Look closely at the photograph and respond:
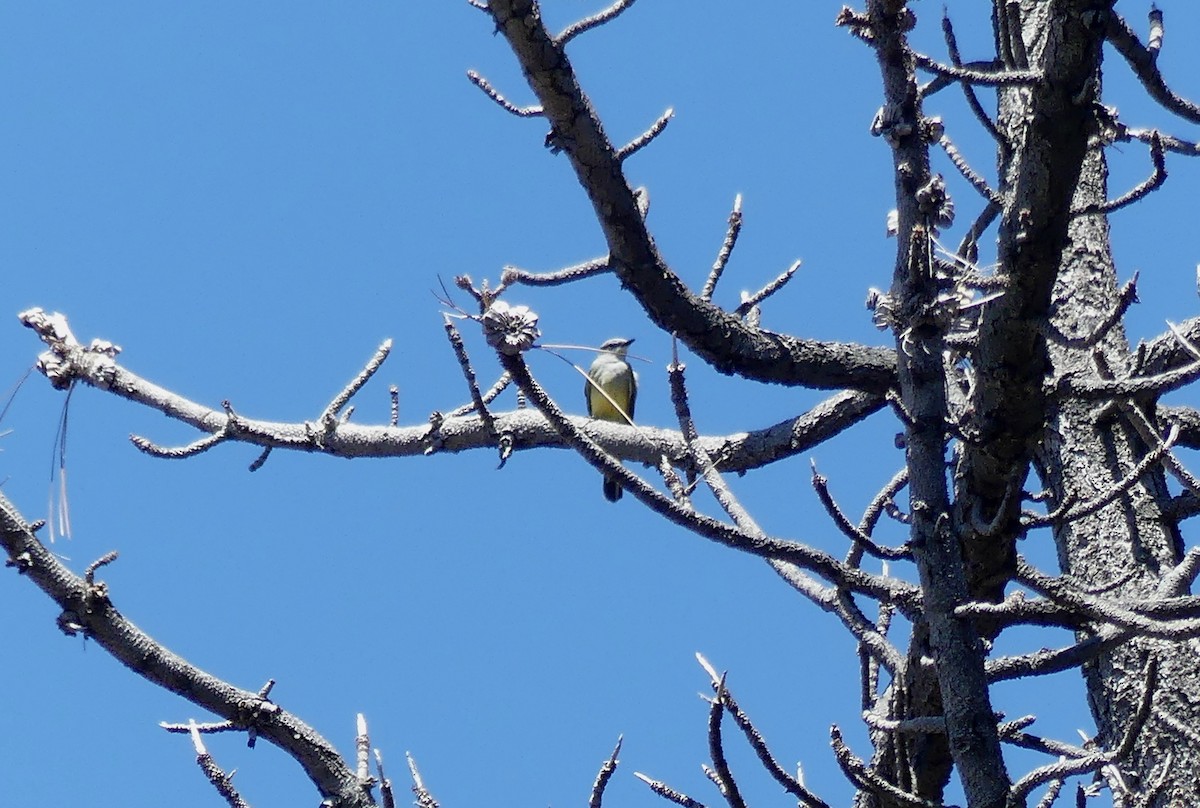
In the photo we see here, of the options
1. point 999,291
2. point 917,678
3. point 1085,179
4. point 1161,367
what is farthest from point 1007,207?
point 1085,179

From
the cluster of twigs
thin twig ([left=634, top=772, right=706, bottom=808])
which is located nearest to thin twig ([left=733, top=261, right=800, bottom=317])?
the cluster of twigs

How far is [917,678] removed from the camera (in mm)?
3391

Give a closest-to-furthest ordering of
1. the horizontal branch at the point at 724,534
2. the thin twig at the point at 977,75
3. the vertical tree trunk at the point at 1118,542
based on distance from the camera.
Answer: the horizontal branch at the point at 724,534 < the thin twig at the point at 977,75 < the vertical tree trunk at the point at 1118,542

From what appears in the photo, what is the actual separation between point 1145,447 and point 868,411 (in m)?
0.90

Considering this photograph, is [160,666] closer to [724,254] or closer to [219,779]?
[219,779]

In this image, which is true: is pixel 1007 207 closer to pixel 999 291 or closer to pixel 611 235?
pixel 999 291

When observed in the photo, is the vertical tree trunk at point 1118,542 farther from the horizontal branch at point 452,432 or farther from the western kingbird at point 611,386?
the western kingbird at point 611,386

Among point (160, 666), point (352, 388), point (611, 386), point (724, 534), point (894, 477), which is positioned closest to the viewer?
point (724, 534)

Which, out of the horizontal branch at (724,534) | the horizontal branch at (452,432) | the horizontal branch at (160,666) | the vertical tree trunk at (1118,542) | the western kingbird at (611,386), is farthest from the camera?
the western kingbird at (611,386)

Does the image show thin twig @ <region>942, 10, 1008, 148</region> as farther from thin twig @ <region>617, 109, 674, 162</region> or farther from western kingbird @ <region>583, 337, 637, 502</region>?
western kingbird @ <region>583, 337, 637, 502</region>

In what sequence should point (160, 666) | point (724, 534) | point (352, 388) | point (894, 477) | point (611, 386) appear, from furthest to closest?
point (611, 386)
point (352, 388)
point (894, 477)
point (160, 666)
point (724, 534)

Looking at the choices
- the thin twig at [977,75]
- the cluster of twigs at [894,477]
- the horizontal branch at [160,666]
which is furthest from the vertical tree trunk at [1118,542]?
the horizontal branch at [160,666]

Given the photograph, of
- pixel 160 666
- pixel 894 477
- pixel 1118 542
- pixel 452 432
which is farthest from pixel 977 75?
pixel 452 432

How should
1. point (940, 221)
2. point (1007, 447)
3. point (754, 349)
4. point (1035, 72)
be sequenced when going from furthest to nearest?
point (754, 349)
point (1007, 447)
point (1035, 72)
point (940, 221)
